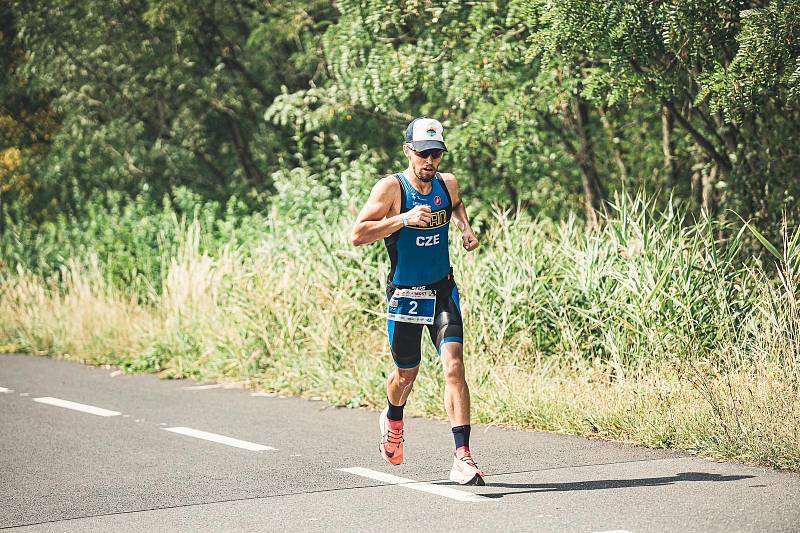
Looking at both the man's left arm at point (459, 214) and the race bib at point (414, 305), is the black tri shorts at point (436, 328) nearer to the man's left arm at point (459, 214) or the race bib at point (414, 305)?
the race bib at point (414, 305)

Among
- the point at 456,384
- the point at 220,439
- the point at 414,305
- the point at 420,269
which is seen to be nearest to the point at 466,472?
the point at 456,384

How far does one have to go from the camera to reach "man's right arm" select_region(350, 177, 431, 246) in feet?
23.7

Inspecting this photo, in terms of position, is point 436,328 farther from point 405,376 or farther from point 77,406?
point 77,406

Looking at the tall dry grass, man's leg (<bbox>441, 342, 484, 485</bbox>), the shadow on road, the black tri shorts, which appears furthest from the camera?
the tall dry grass

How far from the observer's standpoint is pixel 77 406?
37.4ft

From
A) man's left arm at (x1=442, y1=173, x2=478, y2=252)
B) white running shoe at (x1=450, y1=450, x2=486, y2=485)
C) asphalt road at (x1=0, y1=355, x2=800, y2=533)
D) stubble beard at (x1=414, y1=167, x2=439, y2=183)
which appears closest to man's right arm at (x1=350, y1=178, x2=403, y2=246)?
stubble beard at (x1=414, y1=167, x2=439, y2=183)

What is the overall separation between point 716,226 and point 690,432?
191 inches

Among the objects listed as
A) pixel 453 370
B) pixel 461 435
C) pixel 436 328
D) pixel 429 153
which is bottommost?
pixel 461 435

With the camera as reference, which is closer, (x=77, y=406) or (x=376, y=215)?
(x=376, y=215)

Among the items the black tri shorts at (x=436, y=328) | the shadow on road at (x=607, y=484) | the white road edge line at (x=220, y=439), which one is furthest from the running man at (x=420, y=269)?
the white road edge line at (x=220, y=439)

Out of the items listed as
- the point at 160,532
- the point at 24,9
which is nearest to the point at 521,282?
the point at 160,532

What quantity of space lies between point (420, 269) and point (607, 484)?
167 cm

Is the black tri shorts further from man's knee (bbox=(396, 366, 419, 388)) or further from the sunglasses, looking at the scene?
the sunglasses

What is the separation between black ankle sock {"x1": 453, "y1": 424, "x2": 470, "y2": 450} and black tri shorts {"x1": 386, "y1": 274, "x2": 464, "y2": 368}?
0.47 meters
